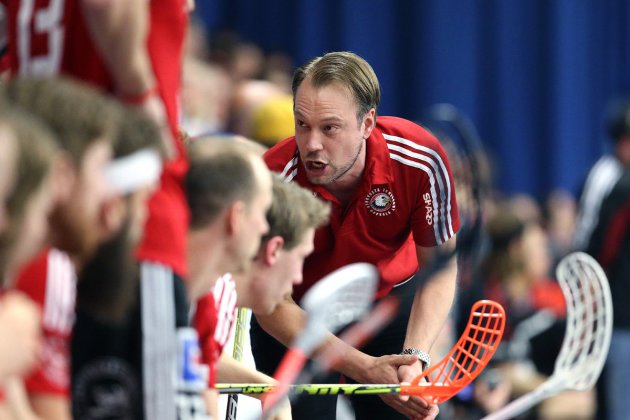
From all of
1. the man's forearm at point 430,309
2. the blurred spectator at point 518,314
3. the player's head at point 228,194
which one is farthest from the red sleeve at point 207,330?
the blurred spectator at point 518,314

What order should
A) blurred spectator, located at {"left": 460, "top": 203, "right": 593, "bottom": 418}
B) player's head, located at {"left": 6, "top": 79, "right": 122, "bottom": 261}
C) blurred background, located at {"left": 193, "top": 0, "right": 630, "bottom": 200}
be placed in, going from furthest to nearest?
blurred background, located at {"left": 193, "top": 0, "right": 630, "bottom": 200} < blurred spectator, located at {"left": 460, "top": 203, "right": 593, "bottom": 418} < player's head, located at {"left": 6, "top": 79, "right": 122, "bottom": 261}

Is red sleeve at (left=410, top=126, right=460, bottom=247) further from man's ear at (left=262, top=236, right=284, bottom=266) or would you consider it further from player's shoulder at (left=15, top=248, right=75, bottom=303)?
player's shoulder at (left=15, top=248, right=75, bottom=303)

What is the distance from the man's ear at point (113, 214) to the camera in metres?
2.20

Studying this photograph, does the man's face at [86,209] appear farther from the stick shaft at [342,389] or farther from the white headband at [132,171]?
the stick shaft at [342,389]

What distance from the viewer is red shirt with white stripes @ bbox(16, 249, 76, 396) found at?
92.2 inches

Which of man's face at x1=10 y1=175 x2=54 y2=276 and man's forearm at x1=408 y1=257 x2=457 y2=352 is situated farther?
man's forearm at x1=408 y1=257 x2=457 y2=352

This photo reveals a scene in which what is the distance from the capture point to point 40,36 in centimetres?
256

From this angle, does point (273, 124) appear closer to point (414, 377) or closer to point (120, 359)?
point (414, 377)

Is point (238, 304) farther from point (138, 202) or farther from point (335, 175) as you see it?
point (138, 202)

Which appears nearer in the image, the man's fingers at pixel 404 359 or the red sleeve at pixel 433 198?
the man's fingers at pixel 404 359

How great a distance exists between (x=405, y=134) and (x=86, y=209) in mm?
1751

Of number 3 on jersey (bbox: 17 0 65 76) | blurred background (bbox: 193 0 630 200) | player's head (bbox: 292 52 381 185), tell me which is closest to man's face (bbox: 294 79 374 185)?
player's head (bbox: 292 52 381 185)

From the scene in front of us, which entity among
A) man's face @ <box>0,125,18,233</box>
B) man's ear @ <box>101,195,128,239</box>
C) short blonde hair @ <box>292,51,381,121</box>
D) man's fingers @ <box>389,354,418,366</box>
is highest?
short blonde hair @ <box>292,51,381,121</box>

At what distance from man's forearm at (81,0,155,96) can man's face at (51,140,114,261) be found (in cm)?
24
